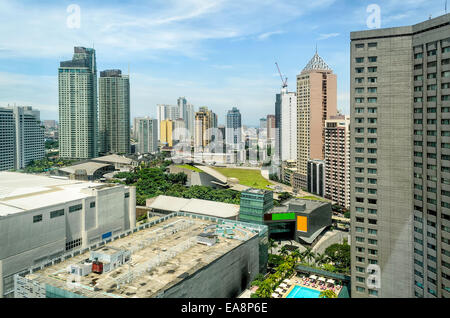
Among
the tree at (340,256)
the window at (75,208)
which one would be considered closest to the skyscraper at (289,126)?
the tree at (340,256)

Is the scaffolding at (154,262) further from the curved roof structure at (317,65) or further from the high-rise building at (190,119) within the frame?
the high-rise building at (190,119)

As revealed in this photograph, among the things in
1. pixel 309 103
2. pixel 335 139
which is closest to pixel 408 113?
pixel 335 139

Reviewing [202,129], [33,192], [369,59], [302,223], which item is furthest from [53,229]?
[202,129]

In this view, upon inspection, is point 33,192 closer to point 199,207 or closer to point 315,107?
point 199,207

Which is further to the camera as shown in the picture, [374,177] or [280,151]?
[280,151]

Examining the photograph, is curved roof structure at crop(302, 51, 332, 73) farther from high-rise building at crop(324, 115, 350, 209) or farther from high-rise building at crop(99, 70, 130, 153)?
high-rise building at crop(99, 70, 130, 153)

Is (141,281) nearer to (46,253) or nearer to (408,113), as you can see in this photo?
(46,253)
